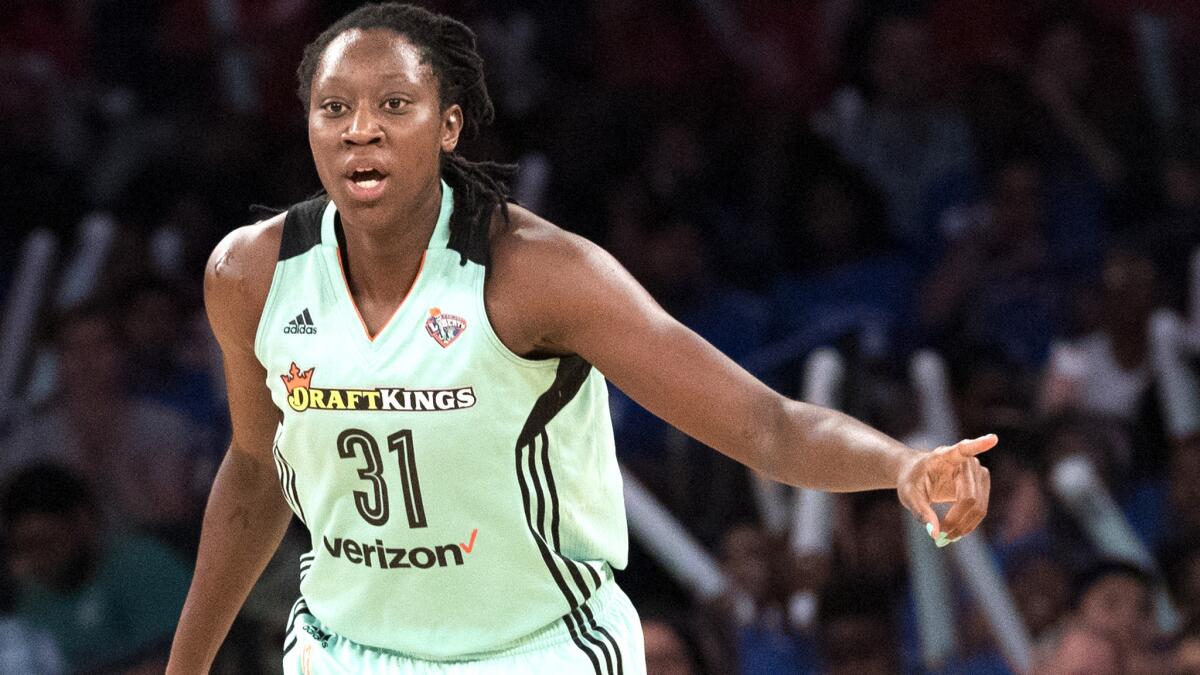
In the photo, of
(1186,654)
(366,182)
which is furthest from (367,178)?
(1186,654)

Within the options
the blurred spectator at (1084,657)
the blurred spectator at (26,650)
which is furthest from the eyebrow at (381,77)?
the blurred spectator at (26,650)

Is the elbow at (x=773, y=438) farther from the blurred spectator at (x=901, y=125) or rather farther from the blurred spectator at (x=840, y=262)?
the blurred spectator at (x=901, y=125)

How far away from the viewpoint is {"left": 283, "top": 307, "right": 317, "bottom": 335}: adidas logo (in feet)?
9.46

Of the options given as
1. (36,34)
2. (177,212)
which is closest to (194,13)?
(36,34)

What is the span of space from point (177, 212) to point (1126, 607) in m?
3.88

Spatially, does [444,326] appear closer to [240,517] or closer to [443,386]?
[443,386]

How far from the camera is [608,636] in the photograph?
2996 mm

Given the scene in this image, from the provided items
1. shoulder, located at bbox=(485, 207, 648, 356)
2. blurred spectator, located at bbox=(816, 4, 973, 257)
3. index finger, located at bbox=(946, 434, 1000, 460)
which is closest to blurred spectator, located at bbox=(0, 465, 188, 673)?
shoulder, located at bbox=(485, 207, 648, 356)

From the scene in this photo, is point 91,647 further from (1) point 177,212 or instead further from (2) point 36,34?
(2) point 36,34

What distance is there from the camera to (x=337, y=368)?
282 centimetres

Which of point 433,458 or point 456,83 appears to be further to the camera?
point 456,83

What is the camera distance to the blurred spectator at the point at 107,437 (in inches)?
218

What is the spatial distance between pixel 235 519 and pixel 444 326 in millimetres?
656

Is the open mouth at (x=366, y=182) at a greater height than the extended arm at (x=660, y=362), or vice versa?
the open mouth at (x=366, y=182)
